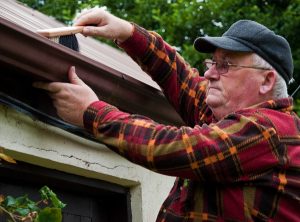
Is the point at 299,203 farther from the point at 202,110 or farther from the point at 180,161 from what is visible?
the point at 202,110

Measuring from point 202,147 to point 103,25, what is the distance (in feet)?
2.63

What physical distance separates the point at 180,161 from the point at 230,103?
16.9 inches

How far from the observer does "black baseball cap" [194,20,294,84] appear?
257 cm

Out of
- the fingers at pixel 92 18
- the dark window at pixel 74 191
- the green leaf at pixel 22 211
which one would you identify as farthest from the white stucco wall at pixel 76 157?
the fingers at pixel 92 18

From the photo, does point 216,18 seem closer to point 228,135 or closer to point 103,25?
point 103,25

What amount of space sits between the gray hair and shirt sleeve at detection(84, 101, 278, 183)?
28 centimetres

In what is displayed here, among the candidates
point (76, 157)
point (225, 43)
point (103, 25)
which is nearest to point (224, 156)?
point (225, 43)

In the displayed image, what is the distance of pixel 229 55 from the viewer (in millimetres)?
2621

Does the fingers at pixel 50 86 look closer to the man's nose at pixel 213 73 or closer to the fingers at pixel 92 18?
the fingers at pixel 92 18

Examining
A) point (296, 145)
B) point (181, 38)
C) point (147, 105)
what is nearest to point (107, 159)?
point (147, 105)

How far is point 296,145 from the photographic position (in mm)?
2445

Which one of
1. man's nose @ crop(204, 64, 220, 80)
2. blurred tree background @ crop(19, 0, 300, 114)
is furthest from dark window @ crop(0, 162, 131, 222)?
blurred tree background @ crop(19, 0, 300, 114)

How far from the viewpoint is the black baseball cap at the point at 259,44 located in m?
2.57

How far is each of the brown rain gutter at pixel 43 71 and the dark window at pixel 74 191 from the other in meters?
0.44
